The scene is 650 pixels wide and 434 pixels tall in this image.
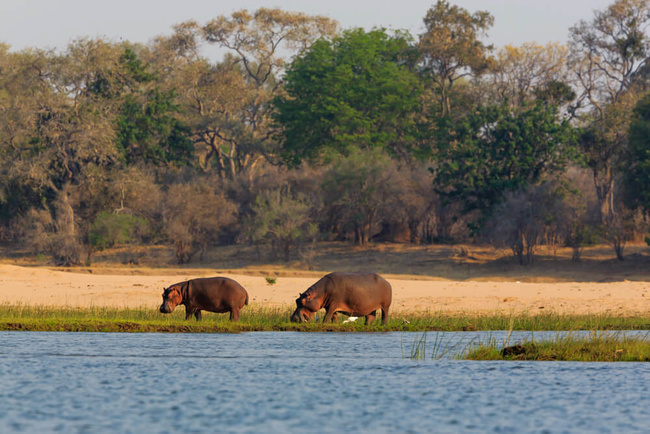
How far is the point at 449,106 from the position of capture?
59.3 m

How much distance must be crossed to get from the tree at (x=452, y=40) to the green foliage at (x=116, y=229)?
21995 mm

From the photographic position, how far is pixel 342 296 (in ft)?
57.6

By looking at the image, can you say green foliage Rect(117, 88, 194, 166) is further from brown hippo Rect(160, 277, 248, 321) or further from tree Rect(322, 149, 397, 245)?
brown hippo Rect(160, 277, 248, 321)

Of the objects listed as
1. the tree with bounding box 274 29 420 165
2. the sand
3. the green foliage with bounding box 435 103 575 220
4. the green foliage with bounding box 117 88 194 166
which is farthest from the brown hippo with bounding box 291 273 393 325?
the tree with bounding box 274 29 420 165

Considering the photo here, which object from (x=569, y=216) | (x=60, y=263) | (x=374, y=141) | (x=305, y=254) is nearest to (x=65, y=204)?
(x=60, y=263)

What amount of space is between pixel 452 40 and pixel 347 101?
26.8 ft

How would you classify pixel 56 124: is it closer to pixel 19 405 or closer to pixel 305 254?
pixel 305 254

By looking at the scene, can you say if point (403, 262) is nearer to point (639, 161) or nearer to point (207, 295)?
point (639, 161)

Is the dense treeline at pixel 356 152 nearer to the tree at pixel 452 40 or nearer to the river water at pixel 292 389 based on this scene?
the tree at pixel 452 40

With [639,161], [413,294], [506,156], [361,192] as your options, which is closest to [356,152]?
[361,192]

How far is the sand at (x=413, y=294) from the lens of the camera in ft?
73.5

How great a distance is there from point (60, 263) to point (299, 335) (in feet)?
92.5

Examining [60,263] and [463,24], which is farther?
[463,24]

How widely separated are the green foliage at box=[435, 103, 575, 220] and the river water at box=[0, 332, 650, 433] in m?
26.6
